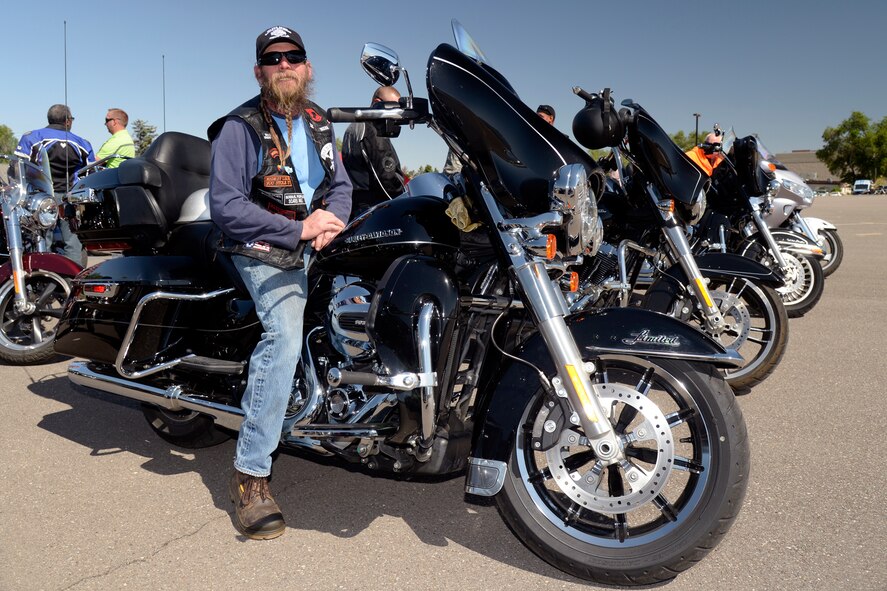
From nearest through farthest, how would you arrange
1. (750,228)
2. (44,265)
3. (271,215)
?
(271,215), (44,265), (750,228)

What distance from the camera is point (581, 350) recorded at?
253cm

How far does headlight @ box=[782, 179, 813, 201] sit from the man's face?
22.4 feet

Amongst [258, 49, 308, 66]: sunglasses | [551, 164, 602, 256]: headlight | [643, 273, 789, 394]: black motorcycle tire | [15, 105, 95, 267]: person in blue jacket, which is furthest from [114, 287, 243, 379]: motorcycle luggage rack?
[15, 105, 95, 267]: person in blue jacket

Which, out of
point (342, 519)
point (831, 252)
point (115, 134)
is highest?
point (115, 134)

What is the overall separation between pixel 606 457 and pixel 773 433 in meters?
2.02

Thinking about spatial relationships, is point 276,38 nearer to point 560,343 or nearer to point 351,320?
point 351,320

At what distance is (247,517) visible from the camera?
300cm

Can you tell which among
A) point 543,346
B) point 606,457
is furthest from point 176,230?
point 606,457

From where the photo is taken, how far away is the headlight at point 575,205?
236cm

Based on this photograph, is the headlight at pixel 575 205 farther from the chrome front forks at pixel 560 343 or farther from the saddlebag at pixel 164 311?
the saddlebag at pixel 164 311

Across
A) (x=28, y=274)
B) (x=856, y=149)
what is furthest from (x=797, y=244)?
(x=856, y=149)

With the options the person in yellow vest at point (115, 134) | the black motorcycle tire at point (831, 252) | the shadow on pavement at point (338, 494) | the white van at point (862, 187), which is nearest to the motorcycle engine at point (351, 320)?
the shadow on pavement at point (338, 494)

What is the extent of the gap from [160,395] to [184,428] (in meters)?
0.55

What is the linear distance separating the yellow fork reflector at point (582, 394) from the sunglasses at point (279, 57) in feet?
5.08
